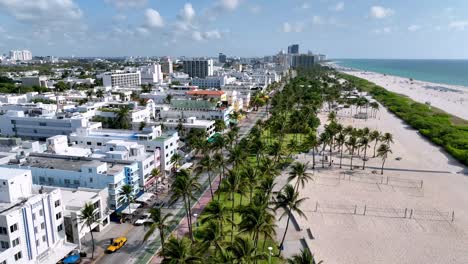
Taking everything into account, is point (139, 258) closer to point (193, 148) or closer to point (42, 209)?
point (42, 209)

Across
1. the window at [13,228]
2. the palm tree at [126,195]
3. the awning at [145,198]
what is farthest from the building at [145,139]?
the window at [13,228]

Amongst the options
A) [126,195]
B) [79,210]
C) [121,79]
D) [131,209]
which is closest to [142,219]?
[131,209]

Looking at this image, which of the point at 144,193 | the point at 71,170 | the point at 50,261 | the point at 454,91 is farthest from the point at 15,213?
the point at 454,91

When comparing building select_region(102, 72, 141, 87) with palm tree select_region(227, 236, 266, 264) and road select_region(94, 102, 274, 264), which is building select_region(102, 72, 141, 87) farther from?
palm tree select_region(227, 236, 266, 264)

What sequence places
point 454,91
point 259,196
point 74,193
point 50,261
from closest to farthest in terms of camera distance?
point 50,261 → point 259,196 → point 74,193 → point 454,91

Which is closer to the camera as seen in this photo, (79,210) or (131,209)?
(79,210)

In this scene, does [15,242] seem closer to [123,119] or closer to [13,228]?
[13,228]
